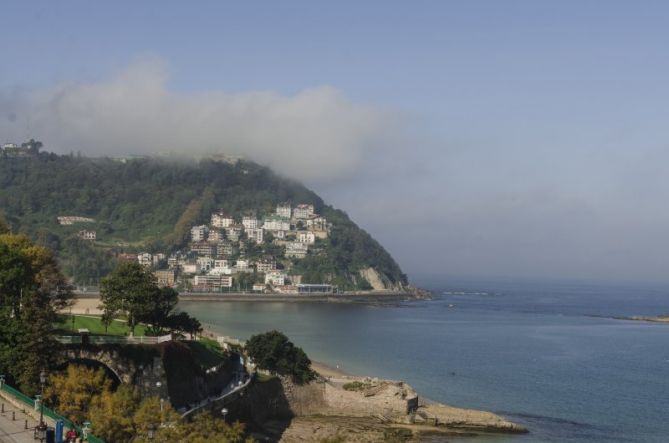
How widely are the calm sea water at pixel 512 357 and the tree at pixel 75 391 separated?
21.6 m

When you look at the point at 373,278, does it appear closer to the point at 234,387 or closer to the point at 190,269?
the point at 190,269

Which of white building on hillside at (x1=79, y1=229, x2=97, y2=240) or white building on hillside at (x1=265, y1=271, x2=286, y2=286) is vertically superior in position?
white building on hillside at (x1=79, y1=229, x2=97, y2=240)

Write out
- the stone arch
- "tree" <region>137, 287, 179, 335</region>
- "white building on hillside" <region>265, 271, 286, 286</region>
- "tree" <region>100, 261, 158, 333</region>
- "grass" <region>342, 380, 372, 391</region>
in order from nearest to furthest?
the stone arch
"tree" <region>100, 261, 158, 333</region>
"tree" <region>137, 287, 179, 335</region>
"grass" <region>342, 380, 372, 391</region>
"white building on hillside" <region>265, 271, 286, 286</region>

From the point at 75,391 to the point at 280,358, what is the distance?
62.8ft

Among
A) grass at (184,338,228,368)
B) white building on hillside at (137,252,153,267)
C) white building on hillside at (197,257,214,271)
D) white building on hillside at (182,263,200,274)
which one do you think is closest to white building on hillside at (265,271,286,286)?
white building on hillside at (197,257,214,271)

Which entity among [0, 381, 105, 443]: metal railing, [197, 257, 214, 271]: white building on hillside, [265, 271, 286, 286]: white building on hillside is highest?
[197, 257, 214, 271]: white building on hillside

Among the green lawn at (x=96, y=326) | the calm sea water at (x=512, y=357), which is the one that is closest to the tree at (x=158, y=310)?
the green lawn at (x=96, y=326)

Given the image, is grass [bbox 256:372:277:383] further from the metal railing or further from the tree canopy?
the metal railing

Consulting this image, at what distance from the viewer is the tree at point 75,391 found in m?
28.1

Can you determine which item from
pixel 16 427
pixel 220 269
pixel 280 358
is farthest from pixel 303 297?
pixel 16 427

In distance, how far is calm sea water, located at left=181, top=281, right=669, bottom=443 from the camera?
48438 millimetres

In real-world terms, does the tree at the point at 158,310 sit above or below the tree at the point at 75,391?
above

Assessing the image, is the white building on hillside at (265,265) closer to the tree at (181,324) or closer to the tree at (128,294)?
the tree at (181,324)

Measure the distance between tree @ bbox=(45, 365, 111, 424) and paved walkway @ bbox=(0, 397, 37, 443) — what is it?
8.03 ft
